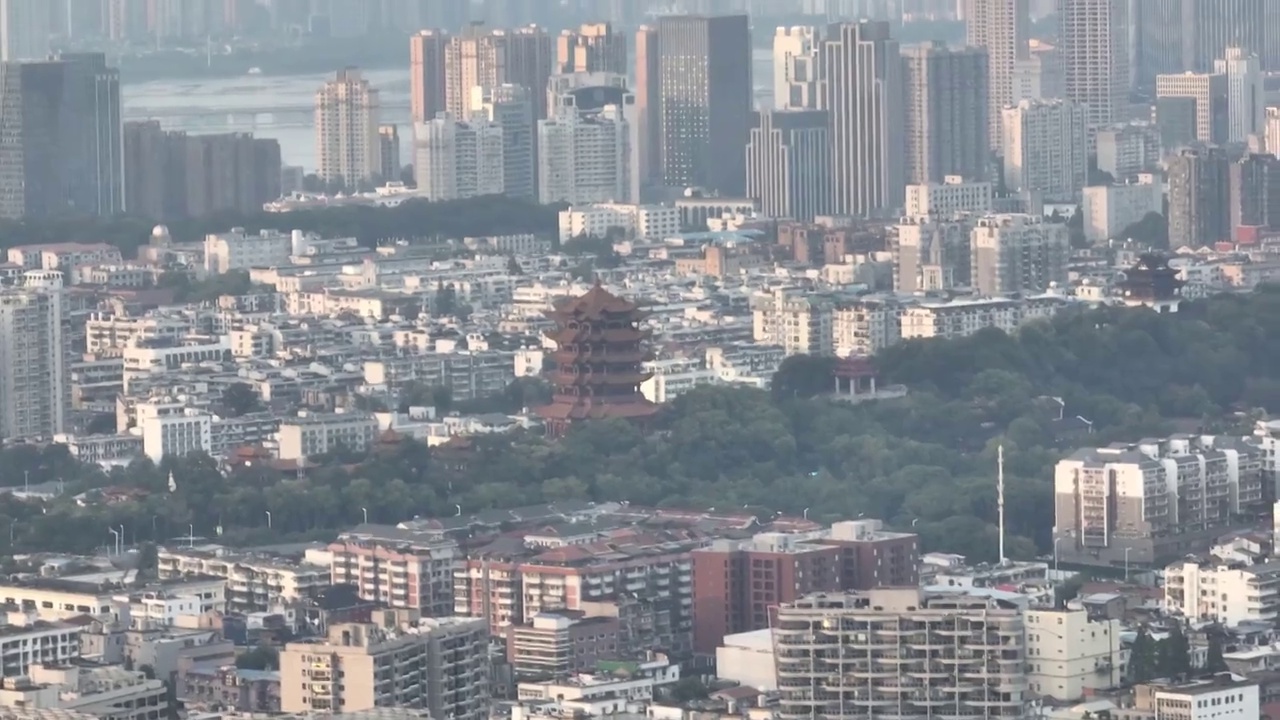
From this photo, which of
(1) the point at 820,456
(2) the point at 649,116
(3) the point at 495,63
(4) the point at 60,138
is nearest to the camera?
(1) the point at 820,456

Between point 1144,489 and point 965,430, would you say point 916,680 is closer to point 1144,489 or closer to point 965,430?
point 1144,489

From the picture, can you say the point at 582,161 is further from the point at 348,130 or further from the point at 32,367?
the point at 32,367

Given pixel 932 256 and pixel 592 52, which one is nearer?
pixel 932 256

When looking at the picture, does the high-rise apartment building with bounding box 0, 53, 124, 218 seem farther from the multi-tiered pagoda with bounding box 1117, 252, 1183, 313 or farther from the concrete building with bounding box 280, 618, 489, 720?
the concrete building with bounding box 280, 618, 489, 720

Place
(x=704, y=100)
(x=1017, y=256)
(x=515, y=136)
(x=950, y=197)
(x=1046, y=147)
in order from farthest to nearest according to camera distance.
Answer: (x=704, y=100)
(x=1046, y=147)
(x=515, y=136)
(x=950, y=197)
(x=1017, y=256)

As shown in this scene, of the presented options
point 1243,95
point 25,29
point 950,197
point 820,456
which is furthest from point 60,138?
point 820,456

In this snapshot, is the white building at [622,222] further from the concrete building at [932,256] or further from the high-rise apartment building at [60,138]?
the concrete building at [932,256]
